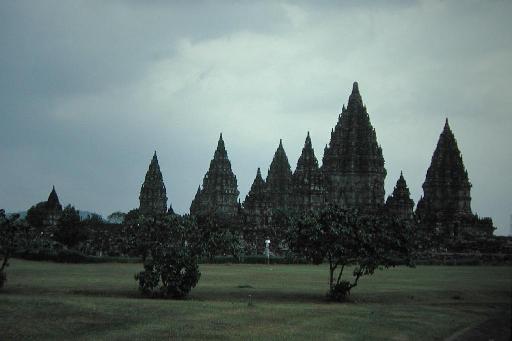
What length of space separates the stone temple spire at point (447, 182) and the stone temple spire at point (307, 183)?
19089mm

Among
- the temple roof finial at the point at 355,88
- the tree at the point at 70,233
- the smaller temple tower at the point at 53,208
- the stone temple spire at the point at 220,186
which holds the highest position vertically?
the temple roof finial at the point at 355,88

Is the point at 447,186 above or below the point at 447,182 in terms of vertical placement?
below

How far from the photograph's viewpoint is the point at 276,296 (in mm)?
37750

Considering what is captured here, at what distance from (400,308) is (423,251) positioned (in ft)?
199

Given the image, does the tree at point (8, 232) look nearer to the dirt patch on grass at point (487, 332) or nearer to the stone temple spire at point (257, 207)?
the dirt patch on grass at point (487, 332)

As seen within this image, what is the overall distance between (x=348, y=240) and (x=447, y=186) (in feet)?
288

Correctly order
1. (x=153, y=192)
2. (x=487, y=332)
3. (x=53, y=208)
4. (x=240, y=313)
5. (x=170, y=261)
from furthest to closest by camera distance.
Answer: (x=153, y=192) < (x=53, y=208) < (x=170, y=261) < (x=240, y=313) < (x=487, y=332)

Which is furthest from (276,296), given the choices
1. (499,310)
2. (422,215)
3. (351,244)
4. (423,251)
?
(422,215)

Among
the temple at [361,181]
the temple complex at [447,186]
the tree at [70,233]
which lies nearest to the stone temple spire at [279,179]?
the temple at [361,181]

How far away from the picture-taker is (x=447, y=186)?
4719 inches

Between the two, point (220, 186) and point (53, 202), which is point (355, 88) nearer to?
point (220, 186)

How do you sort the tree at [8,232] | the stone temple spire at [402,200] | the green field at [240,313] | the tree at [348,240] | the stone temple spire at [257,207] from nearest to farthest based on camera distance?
1. the green field at [240,313]
2. the tree at [348,240]
3. the tree at [8,232]
4. the stone temple spire at [402,200]
5. the stone temple spire at [257,207]

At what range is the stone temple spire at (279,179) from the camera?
445 feet

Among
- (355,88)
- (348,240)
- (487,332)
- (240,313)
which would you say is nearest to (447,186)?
(355,88)
